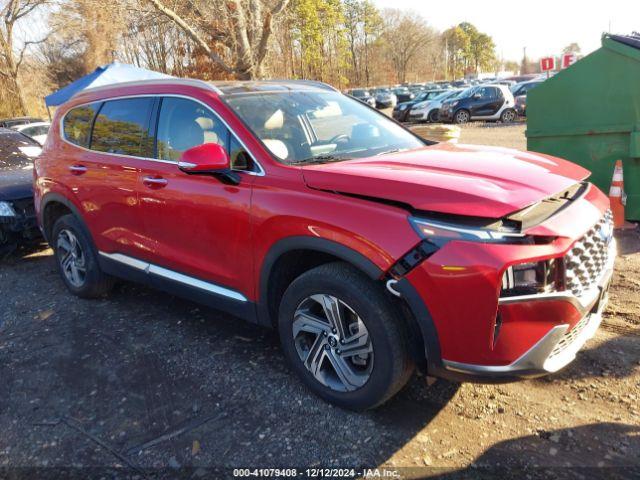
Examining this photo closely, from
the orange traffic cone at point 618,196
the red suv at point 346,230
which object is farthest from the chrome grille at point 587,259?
the orange traffic cone at point 618,196

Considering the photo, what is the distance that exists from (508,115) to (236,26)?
1300 centimetres

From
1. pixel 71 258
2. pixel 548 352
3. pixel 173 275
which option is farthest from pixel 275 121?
pixel 71 258

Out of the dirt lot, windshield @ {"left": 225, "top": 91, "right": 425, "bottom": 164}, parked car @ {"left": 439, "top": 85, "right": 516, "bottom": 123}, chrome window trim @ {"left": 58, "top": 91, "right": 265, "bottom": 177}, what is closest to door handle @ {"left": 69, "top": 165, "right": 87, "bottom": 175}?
chrome window trim @ {"left": 58, "top": 91, "right": 265, "bottom": 177}

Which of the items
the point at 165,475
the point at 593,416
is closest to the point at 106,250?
the point at 165,475

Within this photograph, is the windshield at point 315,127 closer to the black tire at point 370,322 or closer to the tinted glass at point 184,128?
the tinted glass at point 184,128

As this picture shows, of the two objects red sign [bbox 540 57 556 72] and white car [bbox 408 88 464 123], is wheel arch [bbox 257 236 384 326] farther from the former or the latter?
red sign [bbox 540 57 556 72]

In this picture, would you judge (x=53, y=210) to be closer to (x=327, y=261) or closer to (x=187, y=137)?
(x=187, y=137)

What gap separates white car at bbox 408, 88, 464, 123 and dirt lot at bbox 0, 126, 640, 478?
22829 mm

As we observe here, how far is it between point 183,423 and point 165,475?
41 cm

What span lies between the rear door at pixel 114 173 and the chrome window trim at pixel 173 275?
6cm

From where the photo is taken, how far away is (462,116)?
23.6 meters

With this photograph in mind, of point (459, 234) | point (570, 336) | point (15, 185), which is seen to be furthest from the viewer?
point (15, 185)

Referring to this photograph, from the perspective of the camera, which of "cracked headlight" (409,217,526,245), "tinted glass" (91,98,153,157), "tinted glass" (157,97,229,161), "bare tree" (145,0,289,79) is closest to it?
"cracked headlight" (409,217,526,245)

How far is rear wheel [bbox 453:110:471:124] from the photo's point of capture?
76.9ft
